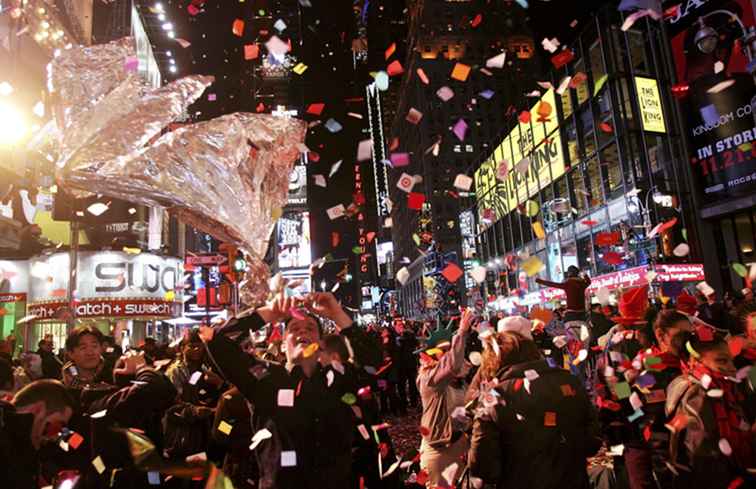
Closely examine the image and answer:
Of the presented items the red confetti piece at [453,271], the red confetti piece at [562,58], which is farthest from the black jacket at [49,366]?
the red confetti piece at [562,58]

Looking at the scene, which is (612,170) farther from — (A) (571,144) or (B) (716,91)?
(B) (716,91)

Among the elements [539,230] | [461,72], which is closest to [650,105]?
[539,230]

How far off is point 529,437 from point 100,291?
71.7 ft

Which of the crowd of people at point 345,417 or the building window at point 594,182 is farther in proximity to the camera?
the building window at point 594,182

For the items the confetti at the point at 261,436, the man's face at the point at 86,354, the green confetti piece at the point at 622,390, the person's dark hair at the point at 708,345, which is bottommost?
the green confetti piece at the point at 622,390

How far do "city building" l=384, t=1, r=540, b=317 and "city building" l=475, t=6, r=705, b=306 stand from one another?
43.4 metres

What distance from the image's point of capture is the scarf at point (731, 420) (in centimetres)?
294

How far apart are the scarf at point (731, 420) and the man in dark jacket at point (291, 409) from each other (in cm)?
209

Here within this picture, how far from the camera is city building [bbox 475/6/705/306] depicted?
78.5 ft

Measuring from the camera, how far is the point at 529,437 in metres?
2.84

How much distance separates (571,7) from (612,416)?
1160 inches

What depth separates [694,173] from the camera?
923 inches

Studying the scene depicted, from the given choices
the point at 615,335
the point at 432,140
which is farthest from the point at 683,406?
the point at 432,140

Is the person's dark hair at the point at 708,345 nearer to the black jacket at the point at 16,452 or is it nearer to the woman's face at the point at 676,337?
the woman's face at the point at 676,337
